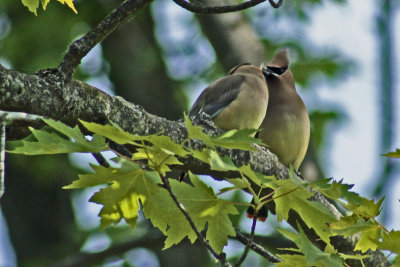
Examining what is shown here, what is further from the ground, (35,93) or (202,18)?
(35,93)

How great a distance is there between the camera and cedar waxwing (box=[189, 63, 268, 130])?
484cm

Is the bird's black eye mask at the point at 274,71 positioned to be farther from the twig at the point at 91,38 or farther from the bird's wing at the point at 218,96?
the twig at the point at 91,38

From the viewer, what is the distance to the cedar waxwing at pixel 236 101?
4.84m

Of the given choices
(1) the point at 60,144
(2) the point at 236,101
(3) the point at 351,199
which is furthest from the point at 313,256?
(2) the point at 236,101

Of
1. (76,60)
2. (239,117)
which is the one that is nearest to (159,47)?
(239,117)

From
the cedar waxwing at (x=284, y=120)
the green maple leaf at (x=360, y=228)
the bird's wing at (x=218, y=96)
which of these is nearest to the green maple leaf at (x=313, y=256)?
the green maple leaf at (x=360, y=228)

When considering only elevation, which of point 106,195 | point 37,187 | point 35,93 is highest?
point 35,93

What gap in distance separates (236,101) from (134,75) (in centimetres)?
308

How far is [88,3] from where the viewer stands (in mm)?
7832

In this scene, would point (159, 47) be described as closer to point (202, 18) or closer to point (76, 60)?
point (202, 18)

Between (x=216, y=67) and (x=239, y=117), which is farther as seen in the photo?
(x=216, y=67)

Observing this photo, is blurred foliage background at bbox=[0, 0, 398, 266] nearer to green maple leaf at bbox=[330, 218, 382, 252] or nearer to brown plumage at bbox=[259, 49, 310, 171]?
brown plumage at bbox=[259, 49, 310, 171]

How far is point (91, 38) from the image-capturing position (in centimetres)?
293

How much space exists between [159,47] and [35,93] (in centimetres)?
566
